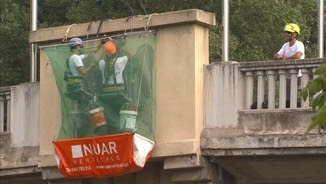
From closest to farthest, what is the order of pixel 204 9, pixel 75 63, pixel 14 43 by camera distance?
1. pixel 75 63
2. pixel 204 9
3. pixel 14 43

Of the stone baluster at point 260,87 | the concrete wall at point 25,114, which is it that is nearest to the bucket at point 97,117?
the concrete wall at point 25,114

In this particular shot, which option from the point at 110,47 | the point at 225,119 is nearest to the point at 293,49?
the point at 225,119

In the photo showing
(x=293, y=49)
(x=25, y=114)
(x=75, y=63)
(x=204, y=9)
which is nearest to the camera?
(x=293, y=49)

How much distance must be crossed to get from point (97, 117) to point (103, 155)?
530mm

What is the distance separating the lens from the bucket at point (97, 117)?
16.7 m

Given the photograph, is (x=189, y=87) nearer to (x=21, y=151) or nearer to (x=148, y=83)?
(x=148, y=83)

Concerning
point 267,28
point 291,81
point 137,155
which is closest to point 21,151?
point 137,155

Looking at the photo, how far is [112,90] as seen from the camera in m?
16.7

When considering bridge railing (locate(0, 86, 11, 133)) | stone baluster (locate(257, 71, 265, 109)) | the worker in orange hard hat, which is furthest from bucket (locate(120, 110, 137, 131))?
bridge railing (locate(0, 86, 11, 133))

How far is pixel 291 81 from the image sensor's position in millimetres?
15812

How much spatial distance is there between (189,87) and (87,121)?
1634 mm

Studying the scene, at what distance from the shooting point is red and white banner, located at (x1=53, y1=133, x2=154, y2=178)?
1619 centimetres

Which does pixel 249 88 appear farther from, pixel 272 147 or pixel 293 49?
pixel 272 147

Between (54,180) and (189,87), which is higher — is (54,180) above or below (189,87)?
below
